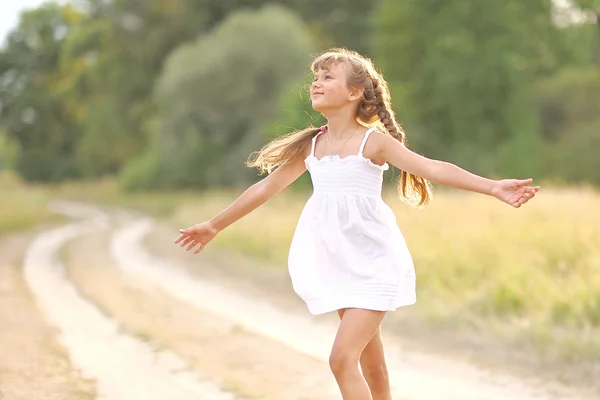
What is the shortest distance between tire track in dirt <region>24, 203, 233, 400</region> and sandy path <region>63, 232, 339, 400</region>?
150 millimetres

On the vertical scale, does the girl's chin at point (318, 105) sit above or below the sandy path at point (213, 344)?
above

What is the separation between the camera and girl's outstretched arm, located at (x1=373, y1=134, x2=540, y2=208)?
12.2 ft

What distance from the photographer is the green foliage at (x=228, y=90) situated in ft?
116

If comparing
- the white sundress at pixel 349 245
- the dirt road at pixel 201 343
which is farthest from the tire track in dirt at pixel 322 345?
the white sundress at pixel 349 245

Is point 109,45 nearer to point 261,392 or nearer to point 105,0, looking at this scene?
point 105,0

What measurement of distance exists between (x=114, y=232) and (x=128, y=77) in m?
25.3

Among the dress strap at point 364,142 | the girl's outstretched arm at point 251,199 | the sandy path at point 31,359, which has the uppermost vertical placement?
the dress strap at point 364,142

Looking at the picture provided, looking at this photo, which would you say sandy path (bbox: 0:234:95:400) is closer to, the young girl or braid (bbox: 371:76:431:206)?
the young girl

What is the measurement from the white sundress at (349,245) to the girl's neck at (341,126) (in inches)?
4.6

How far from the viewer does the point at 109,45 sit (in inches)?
1890

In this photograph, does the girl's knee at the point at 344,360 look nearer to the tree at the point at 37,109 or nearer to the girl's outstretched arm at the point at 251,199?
the girl's outstretched arm at the point at 251,199

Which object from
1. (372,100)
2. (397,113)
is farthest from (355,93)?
(397,113)

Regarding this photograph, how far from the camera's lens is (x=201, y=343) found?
25.9 feet

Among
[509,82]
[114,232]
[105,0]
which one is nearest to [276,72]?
[509,82]
